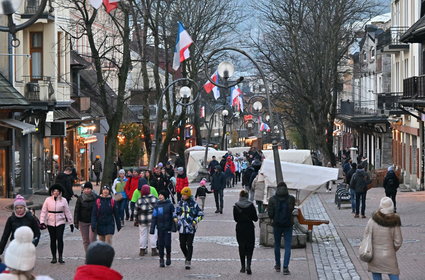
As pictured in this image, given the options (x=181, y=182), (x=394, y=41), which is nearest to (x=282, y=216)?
(x=181, y=182)

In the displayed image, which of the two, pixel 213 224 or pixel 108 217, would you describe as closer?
pixel 108 217

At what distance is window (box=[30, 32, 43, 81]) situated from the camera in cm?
3838

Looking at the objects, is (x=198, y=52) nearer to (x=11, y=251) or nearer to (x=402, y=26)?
(x=402, y=26)

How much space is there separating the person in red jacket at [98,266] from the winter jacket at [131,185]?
18.3 m

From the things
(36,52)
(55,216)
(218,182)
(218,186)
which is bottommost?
(218,186)

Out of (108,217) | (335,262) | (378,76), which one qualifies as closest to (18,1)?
(108,217)

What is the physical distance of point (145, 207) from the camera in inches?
742

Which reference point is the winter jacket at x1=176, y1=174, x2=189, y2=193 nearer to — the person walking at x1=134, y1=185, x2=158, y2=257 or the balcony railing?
the person walking at x1=134, y1=185, x2=158, y2=257

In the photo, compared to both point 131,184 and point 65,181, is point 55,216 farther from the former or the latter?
point 65,181

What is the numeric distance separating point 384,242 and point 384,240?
0.08 ft

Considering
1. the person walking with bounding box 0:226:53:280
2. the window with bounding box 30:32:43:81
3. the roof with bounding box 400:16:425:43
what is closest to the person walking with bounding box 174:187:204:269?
the person walking with bounding box 0:226:53:280

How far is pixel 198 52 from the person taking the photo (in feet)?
171

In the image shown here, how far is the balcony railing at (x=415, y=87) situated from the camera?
119 feet

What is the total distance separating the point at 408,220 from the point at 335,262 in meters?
9.25
